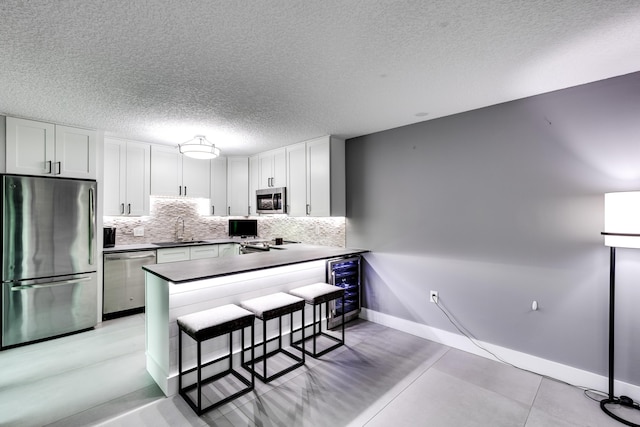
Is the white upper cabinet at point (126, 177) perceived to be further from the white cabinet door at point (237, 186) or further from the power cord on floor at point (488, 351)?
the power cord on floor at point (488, 351)

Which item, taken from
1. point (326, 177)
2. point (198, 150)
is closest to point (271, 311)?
point (198, 150)

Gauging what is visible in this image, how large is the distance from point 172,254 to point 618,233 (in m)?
5.07

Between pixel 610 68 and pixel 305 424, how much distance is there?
11.3ft

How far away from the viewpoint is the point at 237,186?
5.70m

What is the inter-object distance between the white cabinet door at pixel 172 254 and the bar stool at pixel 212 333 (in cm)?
242

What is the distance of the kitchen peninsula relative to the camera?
2.35m

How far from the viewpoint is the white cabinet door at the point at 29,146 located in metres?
3.26

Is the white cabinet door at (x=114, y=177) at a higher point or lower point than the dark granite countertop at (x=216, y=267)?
higher

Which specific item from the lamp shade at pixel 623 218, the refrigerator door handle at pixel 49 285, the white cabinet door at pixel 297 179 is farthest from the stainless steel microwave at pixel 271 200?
the lamp shade at pixel 623 218

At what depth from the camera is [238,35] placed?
1804 mm

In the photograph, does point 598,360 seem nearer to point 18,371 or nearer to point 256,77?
point 256,77

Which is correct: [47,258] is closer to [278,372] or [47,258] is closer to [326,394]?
[278,372]

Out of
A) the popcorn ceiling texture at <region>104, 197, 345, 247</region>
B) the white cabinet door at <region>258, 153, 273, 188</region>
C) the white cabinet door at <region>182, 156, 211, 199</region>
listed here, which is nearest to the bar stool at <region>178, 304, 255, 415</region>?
the popcorn ceiling texture at <region>104, 197, 345, 247</region>

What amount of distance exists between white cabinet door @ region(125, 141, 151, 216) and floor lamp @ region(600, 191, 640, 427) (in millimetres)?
5355
